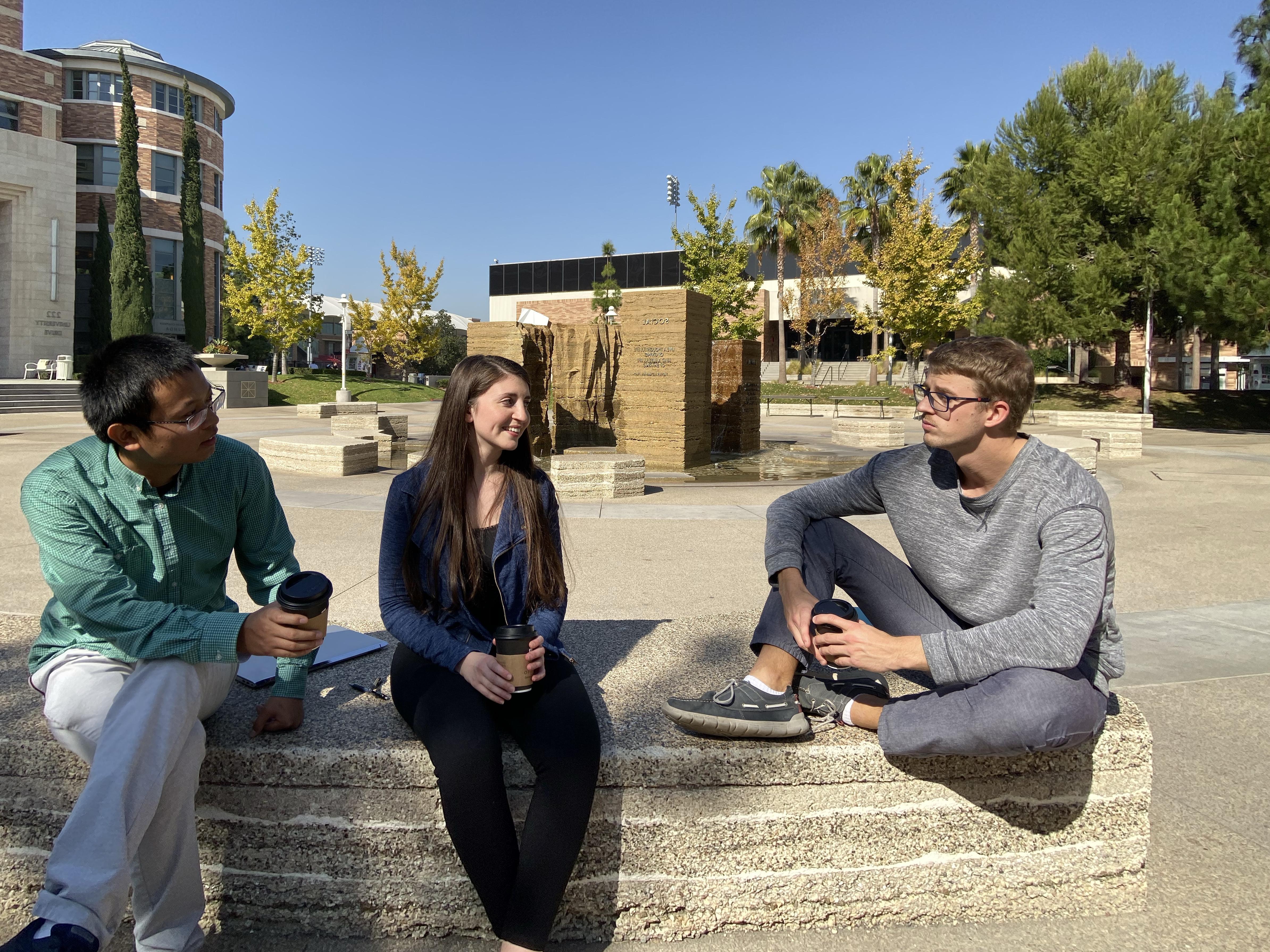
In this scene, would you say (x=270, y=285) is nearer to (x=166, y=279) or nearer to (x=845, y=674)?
(x=166, y=279)

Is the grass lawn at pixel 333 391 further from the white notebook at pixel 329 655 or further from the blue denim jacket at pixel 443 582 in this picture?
the blue denim jacket at pixel 443 582

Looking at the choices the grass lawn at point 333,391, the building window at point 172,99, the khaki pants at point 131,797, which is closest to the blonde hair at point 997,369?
the khaki pants at point 131,797

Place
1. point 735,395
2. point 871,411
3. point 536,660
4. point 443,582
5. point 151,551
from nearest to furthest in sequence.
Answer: point 536,660
point 151,551
point 443,582
point 735,395
point 871,411

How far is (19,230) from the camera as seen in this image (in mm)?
34688

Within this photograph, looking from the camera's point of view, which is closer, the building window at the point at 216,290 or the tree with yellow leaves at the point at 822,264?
the tree with yellow leaves at the point at 822,264

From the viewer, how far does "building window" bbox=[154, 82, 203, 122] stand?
145 feet

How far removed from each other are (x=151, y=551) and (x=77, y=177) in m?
48.2

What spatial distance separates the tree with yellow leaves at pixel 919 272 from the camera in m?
34.6

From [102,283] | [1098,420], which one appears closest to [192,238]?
[102,283]

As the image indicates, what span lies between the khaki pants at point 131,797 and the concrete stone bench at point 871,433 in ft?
51.6

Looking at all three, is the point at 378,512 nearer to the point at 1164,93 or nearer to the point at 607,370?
the point at 607,370

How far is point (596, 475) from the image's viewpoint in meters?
10.0

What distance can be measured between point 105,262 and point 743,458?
120 ft

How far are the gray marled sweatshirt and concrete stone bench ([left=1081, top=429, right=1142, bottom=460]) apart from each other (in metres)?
14.3
